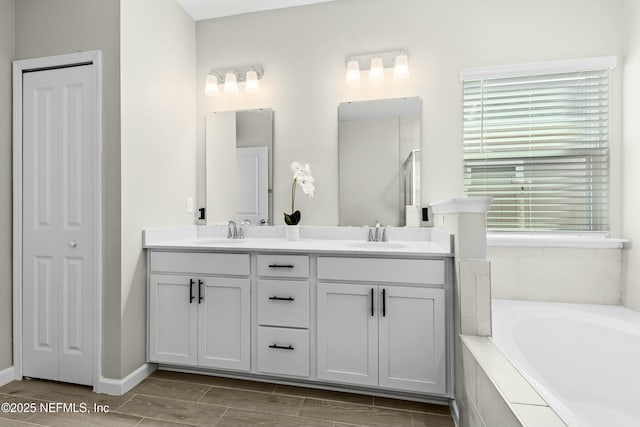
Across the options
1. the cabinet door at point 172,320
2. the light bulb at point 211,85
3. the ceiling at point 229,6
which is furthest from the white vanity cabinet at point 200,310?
the ceiling at point 229,6

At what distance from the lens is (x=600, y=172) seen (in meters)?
2.15

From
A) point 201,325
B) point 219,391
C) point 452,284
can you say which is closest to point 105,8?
point 201,325

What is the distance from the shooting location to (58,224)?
210 centimetres

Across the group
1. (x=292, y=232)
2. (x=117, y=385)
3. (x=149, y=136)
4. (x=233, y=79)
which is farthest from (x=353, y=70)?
(x=117, y=385)

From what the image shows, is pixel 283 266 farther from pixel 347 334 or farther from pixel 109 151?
pixel 109 151

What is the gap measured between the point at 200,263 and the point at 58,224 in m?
0.91

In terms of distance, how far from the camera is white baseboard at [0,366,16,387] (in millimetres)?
2084

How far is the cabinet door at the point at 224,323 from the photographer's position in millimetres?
2035

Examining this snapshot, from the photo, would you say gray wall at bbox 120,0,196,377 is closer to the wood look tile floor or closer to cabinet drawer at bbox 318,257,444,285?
the wood look tile floor

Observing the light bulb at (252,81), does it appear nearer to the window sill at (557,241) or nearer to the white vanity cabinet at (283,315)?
the white vanity cabinet at (283,315)

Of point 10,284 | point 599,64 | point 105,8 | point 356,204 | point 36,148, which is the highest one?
point 105,8

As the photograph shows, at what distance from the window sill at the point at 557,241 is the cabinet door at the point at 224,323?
162 centimetres

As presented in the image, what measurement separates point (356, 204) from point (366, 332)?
0.97 m

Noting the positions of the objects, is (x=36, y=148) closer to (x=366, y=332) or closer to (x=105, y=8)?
(x=105, y=8)
